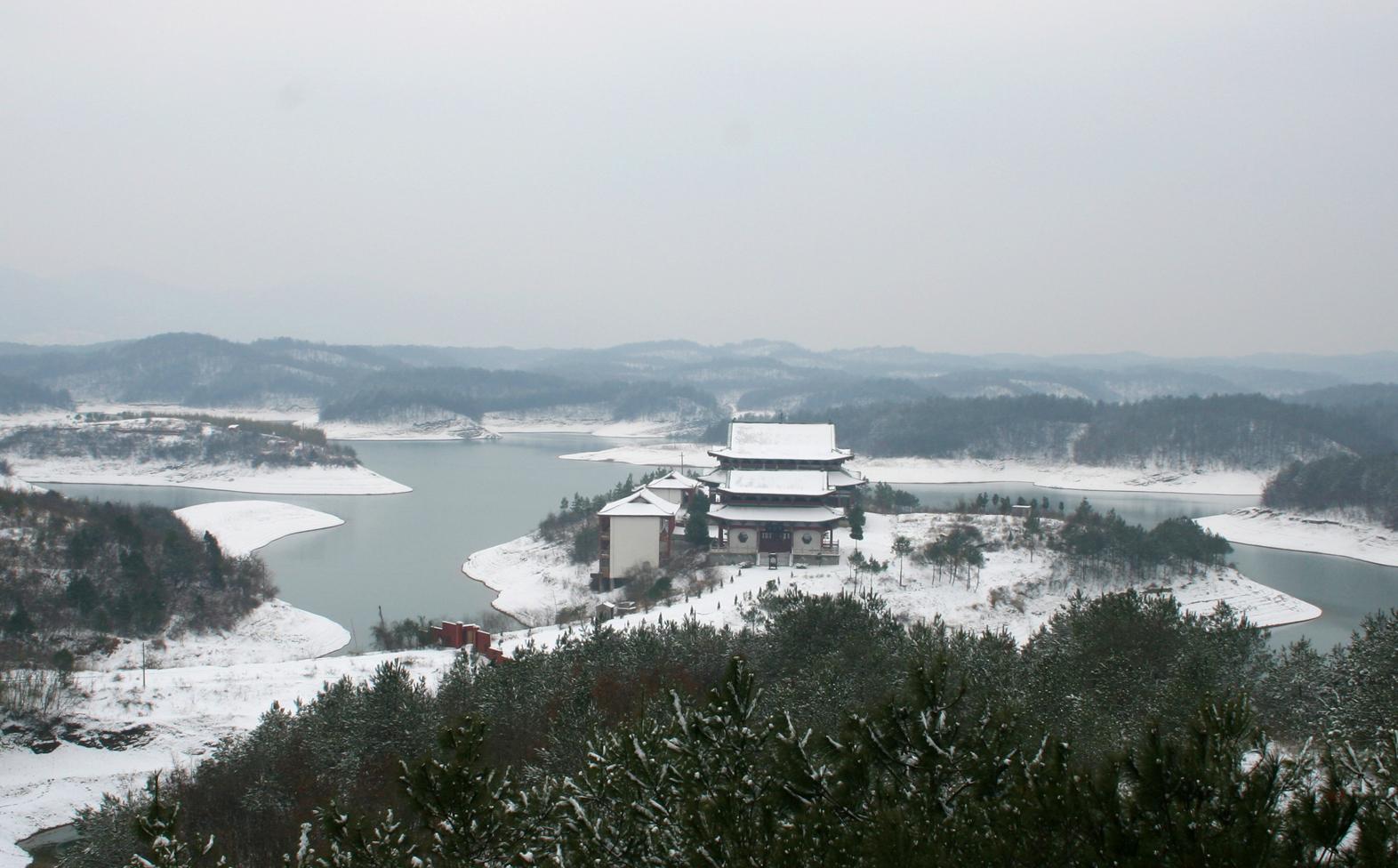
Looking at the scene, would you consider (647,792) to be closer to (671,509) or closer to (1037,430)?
(671,509)

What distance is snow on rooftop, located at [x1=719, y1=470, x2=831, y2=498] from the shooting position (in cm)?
2867

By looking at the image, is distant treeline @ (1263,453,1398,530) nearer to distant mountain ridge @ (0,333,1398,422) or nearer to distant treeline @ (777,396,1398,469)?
distant treeline @ (777,396,1398,469)

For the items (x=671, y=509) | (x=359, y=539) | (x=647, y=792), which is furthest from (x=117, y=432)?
(x=647, y=792)

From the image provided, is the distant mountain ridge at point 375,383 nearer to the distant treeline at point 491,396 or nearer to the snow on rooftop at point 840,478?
the distant treeline at point 491,396

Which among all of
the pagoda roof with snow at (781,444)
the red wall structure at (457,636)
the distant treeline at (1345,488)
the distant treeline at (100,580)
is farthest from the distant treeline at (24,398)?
the distant treeline at (1345,488)

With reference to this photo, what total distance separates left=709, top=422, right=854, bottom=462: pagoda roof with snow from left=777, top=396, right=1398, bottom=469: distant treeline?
4094 centimetres

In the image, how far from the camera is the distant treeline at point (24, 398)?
306ft

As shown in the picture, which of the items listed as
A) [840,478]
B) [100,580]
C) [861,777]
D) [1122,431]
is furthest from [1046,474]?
[861,777]

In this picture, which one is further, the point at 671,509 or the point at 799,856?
the point at 671,509

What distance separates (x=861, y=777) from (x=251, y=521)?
42089 millimetres

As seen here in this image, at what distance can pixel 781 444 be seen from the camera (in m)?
32.0

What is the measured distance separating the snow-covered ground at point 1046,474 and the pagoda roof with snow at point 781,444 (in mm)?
29655

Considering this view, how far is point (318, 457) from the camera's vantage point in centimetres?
6162

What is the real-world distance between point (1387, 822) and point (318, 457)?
63093mm
